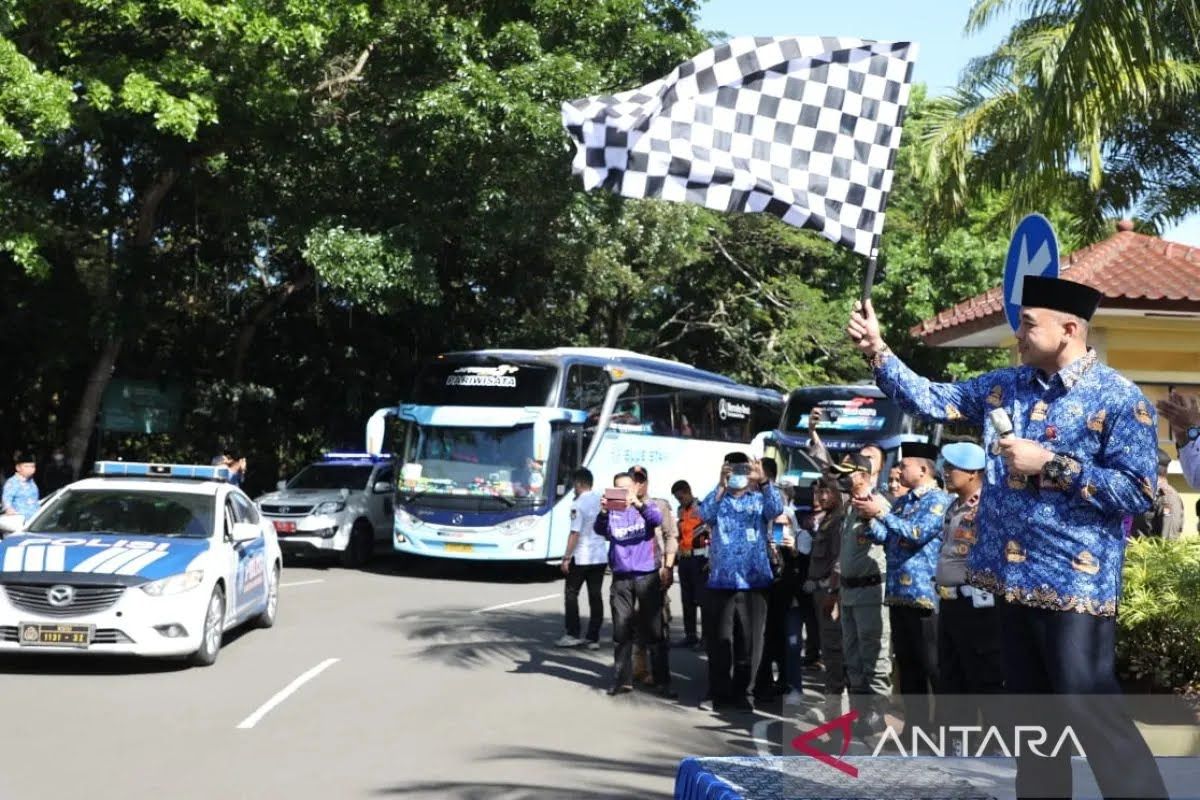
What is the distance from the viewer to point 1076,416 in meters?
4.38

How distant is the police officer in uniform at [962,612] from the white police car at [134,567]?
20.3ft

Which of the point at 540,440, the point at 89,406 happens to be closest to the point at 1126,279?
the point at 540,440

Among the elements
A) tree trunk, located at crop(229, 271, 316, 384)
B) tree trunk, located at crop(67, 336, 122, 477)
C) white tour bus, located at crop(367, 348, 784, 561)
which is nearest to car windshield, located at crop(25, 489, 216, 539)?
white tour bus, located at crop(367, 348, 784, 561)

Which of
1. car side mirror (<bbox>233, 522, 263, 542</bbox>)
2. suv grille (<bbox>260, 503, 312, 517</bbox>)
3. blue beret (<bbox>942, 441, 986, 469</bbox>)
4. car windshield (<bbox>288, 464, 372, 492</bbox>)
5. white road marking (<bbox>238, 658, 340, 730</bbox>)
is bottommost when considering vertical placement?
white road marking (<bbox>238, 658, 340, 730</bbox>)

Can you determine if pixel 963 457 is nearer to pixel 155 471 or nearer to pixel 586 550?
pixel 586 550

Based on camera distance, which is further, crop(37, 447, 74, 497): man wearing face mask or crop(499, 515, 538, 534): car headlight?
crop(37, 447, 74, 497): man wearing face mask

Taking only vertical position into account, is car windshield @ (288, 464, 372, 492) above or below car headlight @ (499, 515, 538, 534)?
above

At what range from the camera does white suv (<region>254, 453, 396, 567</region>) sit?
22234mm

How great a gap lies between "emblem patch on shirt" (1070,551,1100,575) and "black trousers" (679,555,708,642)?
668 cm

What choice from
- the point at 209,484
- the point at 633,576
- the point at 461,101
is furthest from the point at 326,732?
the point at 461,101

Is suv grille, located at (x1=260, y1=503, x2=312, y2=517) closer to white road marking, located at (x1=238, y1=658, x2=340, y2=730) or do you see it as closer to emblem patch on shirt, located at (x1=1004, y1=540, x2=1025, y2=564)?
white road marking, located at (x1=238, y1=658, x2=340, y2=730)

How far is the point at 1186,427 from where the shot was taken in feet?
16.8

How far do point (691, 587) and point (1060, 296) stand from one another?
9281 millimetres

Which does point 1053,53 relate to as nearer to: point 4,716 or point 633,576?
point 633,576
